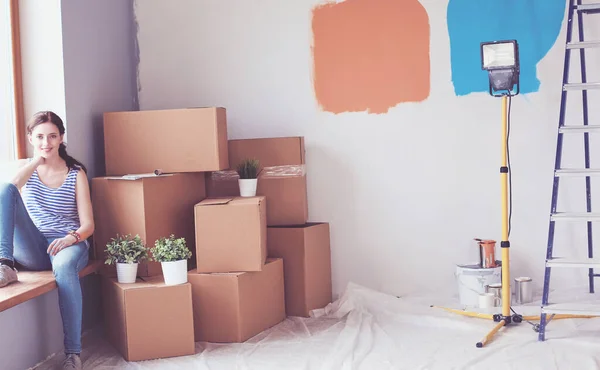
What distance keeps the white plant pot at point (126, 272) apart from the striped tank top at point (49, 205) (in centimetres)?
26

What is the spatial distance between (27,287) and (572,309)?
223 centimetres

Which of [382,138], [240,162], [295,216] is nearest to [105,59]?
[240,162]

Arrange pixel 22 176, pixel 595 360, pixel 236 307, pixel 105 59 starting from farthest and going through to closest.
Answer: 1. pixel 105 59
2. pixel 236 307
3. pixel 22 176
4. pixel 595 360

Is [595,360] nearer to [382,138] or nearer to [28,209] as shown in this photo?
[382,138]

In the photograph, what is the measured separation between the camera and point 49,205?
10.3 feet

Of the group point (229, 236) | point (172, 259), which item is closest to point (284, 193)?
point (229, 236)

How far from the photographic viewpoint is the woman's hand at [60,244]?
2953mm

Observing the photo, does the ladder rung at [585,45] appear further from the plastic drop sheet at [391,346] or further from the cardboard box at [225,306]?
the cardboard box at [225,306]

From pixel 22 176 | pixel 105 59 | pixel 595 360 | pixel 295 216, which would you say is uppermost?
pixel 105 59

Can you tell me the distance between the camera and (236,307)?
3.28 m

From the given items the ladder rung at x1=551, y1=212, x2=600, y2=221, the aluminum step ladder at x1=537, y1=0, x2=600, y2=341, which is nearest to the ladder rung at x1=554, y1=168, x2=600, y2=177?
the aluminum step ladder at x1=537, y1=0, x2=600, y2=341

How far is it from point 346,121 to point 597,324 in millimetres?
1641

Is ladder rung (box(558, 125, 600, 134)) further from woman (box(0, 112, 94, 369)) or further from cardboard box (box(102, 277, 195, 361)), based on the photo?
woman (box(0, 112, 94, 369))

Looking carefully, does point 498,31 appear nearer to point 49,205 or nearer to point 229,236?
point 229,236
